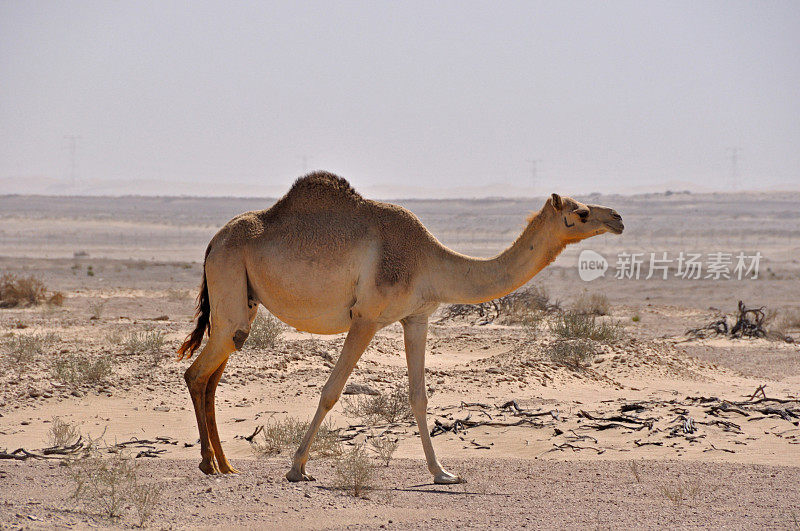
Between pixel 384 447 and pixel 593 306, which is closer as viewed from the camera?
pixel 384 447

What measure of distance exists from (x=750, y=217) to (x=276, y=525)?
102375 millimetres

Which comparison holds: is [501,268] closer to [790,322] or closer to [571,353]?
[571,353]

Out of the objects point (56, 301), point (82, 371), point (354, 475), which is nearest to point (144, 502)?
point (354, 475)

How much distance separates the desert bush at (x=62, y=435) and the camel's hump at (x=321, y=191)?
11.0 ft

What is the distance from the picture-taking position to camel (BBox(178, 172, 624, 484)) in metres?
7.71

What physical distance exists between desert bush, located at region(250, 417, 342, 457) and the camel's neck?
216cm

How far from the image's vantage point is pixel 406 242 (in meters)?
7.91

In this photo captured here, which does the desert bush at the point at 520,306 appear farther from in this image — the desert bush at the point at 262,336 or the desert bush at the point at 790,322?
the desert bush at the point at 262,336

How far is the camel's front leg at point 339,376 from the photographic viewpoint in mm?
7684

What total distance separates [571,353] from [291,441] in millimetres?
6333

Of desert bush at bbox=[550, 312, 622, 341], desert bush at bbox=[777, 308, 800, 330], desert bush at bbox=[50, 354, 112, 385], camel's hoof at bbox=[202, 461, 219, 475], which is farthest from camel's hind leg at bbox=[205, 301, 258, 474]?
desert bush at bbox=[777, 308, 800, 330]

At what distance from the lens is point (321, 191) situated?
8.27 metres

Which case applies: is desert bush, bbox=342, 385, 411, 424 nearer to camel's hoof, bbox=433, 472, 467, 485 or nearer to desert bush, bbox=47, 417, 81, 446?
camel's hoof, bbox=433, 472, 467, 485

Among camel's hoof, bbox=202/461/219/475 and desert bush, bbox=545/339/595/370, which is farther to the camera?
desert bush, bbox=545/339/595/370
